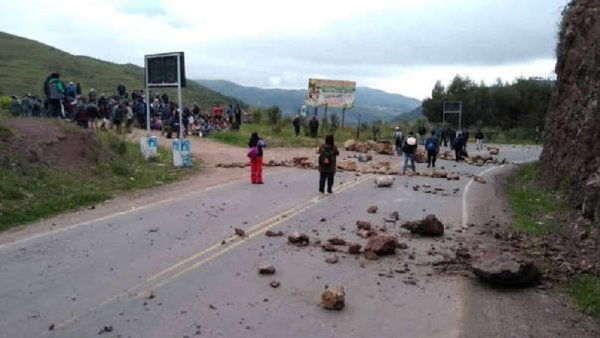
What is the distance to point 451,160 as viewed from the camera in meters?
36.6

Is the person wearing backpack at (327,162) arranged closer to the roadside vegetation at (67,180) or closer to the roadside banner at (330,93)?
the roadside vegetation at (67,180)

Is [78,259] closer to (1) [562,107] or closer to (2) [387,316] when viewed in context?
(2) [387,316]

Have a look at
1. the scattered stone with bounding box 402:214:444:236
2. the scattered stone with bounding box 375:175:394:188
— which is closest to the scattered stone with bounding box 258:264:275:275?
the scattered stone with bounding box 402:214:444:236

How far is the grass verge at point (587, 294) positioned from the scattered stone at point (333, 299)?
2851mm

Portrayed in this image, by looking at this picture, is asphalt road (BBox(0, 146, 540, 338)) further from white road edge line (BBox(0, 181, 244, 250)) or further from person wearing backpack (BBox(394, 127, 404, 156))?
person wearing backpack (BBox(394, 127, 404, 156))

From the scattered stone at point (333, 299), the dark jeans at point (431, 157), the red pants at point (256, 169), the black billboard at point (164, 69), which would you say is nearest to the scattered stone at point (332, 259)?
the scattered stone at point (333, 299)

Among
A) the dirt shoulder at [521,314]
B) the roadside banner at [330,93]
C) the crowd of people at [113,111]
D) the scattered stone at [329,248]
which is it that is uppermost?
the roadside banner at [330,93]

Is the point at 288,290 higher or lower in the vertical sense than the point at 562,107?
lower

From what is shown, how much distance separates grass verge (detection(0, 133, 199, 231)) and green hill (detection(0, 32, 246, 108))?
50.6m

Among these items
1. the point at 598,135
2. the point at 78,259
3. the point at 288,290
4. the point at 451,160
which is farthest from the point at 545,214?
the point at 451,160

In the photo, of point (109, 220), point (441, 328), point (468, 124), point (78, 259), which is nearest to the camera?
point (441, 328)

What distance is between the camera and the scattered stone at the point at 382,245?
411 inches

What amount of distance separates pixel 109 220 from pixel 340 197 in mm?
6345

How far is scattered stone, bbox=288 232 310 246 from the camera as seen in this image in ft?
36.5
